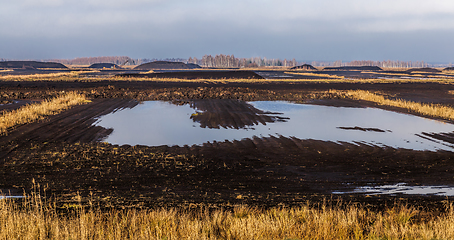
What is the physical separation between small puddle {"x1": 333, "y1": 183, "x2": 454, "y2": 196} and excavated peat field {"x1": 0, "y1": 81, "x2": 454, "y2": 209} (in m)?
0.35

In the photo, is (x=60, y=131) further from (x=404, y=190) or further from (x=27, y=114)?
(x=404, y=190)

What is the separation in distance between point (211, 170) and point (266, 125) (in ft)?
30.7

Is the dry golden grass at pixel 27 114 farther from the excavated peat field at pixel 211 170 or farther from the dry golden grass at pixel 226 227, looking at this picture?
the dry golden grass at pixel 226 227

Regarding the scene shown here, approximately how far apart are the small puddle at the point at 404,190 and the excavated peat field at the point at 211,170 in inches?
13.8

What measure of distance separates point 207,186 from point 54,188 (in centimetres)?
386

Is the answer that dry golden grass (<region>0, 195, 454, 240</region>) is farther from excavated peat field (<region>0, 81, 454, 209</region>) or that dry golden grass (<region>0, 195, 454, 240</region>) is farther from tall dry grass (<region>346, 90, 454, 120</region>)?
tall dry grass (<region>346, 90, 454, 120</region>)

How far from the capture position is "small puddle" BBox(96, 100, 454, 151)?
56.7 feet

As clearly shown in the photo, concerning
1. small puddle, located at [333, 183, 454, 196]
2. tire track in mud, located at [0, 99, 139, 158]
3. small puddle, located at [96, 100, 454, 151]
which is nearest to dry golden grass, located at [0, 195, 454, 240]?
small puddle, located at [333, 183, 454, 196]

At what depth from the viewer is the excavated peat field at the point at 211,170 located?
9430mm

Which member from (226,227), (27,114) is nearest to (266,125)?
(27,114)

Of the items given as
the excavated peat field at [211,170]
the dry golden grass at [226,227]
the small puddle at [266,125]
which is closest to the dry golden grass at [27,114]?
the excavated peat field at [211,170]

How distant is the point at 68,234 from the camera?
6.41 m

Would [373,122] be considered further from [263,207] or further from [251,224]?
[251,224]

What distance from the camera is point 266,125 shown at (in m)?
21.0
